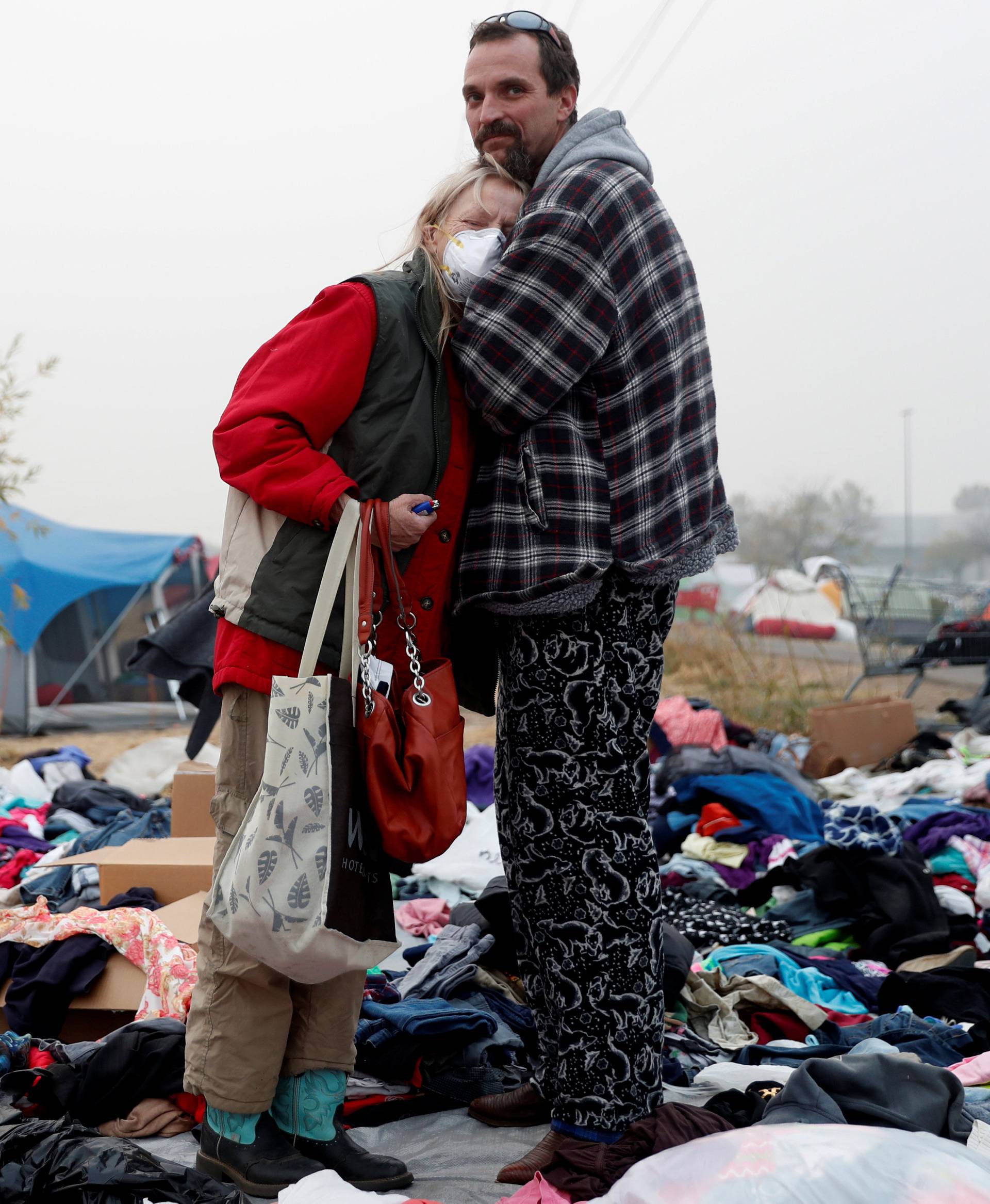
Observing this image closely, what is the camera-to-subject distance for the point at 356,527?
1.60m

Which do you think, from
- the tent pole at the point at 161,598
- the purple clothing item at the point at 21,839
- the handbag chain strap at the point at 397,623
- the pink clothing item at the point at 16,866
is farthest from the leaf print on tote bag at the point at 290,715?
the tent pole at the point at 161,598

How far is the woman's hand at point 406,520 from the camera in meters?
1.62

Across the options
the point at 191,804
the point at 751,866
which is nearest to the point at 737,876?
the point at 751,866

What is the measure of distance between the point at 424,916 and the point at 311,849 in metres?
1.86

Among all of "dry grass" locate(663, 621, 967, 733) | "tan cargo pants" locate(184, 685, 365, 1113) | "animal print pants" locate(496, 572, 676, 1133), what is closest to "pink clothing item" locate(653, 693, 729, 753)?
"dry grass" locate(663, 621, 967, 733)

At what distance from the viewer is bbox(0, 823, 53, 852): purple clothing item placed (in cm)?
399

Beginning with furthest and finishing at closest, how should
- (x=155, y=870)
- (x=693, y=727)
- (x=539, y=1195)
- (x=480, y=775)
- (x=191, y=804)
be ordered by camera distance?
(x=693, y=727)
(x=480, y=775)
(x=191, y=804)
(x=155, y=870)
(x=539, y=1195)

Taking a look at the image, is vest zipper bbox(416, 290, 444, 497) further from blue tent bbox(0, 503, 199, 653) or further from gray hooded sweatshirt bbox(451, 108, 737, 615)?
blue tent bbox(0, 503, 199, 653)

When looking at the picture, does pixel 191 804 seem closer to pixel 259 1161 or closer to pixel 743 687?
pixel 259 1161

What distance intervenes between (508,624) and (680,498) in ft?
1.15

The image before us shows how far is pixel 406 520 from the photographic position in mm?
1623

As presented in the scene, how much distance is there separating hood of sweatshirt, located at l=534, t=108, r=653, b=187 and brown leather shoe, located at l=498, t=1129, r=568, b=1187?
1.57 meters

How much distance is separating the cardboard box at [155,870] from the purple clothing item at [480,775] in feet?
6.66

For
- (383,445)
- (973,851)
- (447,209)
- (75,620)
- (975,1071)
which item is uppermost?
(447,209)
